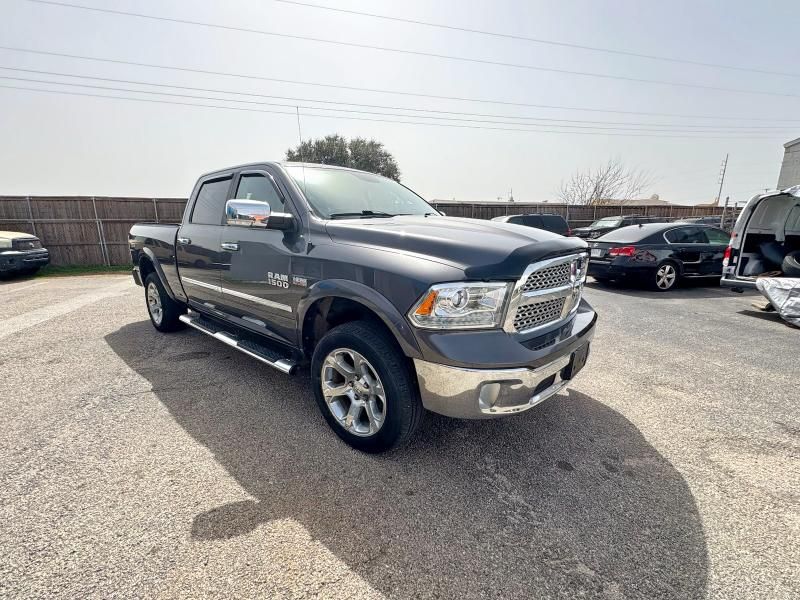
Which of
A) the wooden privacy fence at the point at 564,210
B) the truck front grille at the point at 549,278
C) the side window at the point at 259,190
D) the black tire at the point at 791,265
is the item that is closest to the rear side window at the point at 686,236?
the black tire at the point at 791,265

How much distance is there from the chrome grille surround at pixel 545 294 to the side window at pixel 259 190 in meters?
1.95

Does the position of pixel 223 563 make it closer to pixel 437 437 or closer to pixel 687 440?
pixel 437 437

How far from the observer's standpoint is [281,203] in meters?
3.05

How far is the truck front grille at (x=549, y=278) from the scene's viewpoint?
2178 mm

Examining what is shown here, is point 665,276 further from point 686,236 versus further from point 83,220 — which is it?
point 83,220

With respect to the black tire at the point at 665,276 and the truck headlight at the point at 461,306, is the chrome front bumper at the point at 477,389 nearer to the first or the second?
the truck headlight at the point at 461,306

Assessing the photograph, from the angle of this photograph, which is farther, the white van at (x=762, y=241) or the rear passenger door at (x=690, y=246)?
the rear passenger door at (x=690, y=246)

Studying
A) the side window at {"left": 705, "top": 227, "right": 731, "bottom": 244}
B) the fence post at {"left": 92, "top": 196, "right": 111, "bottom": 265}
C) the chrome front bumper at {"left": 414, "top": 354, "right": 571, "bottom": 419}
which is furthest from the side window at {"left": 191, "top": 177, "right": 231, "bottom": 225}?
the fence post at {"left": 92, "top": 196, "right": 111, "bottom": 265}

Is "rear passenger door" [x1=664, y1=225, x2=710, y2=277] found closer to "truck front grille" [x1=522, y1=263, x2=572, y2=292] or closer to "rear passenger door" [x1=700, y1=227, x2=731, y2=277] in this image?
"rear passenger door" [x1=700, y1=227, x2=731, y2=277]

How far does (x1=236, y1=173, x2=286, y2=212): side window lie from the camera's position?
3145 mm

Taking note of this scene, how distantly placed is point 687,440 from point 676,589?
1426 mm

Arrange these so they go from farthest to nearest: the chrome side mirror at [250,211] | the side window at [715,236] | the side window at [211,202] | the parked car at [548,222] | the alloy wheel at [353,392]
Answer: the side window at [715,236] < the parked car at [548,222] < the side window at [211,202] < the chrome side mirror at [250,211] < the alloy wheel at [353,392]

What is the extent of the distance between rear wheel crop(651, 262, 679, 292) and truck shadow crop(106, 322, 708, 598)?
21.5 ft

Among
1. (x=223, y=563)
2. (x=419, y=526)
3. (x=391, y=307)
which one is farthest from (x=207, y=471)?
(x=391, y=307)
